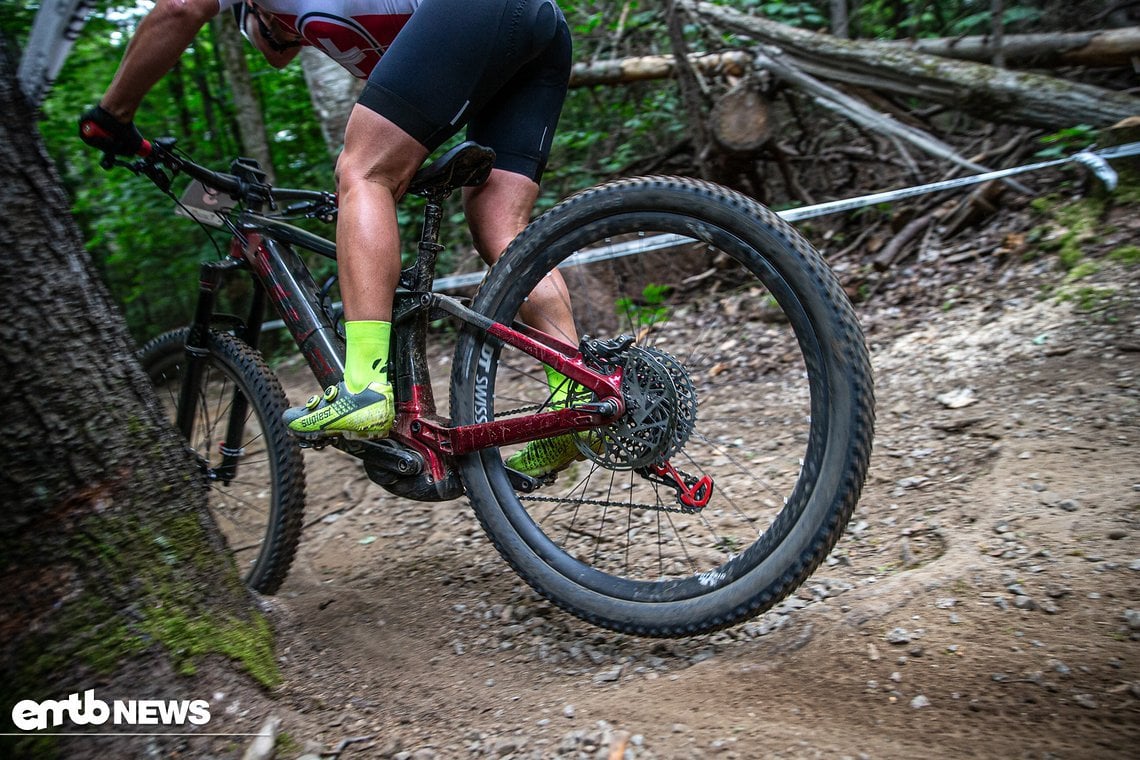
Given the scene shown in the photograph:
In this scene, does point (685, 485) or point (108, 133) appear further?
point (108, 133)

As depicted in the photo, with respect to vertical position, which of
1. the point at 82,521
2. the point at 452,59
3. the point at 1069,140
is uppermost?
the point at 1069,140

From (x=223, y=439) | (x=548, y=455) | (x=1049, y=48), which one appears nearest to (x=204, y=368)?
(x=223, y=439)

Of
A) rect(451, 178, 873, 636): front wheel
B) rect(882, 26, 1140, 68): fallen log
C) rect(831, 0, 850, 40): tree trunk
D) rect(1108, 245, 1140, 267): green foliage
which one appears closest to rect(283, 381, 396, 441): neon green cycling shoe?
rect(451, 178, 873, 636): front wheel

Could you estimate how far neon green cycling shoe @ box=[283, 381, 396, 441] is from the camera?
1.98m

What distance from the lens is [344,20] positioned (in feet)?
6.58

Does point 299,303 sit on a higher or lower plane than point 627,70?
lower

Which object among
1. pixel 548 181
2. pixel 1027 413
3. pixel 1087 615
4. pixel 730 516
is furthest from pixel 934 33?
pixel 1087 615

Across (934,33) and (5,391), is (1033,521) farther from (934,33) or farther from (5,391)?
(934,33)

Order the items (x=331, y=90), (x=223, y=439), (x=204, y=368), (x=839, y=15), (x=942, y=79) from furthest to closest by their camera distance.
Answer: (x=839, y=15) → (x=331, y=90) → (x=942, y=79) → (x=223, y=439) → (x=204, y=368)

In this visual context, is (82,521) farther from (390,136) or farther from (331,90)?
(331,90)

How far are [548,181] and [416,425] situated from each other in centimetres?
442

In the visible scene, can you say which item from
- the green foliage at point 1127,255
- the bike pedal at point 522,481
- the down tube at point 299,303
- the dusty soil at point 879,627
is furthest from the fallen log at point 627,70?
the bike pedal at point 522,481

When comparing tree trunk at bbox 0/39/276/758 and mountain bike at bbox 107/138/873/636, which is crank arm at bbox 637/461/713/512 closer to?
mountain bike at bbox 107/138/873/636

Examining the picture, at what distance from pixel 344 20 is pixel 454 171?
0.51 meters
